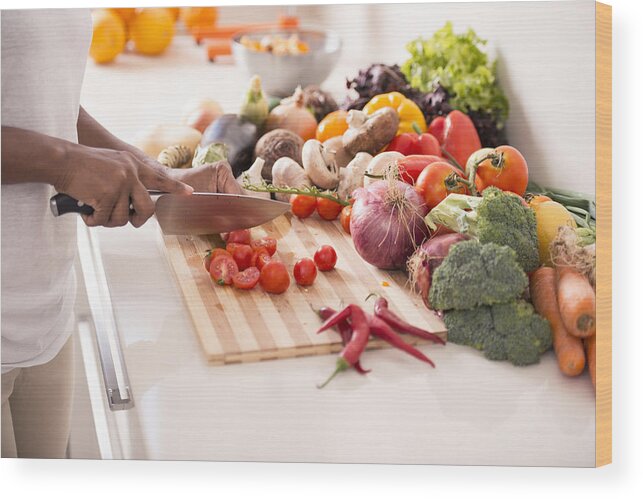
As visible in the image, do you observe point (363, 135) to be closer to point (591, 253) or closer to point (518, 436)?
point (591, 253)

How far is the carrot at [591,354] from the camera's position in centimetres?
117

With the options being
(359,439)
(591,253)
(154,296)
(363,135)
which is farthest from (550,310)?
(154,296)

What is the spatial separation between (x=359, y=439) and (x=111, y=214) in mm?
529

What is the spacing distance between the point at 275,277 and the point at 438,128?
1.62 ft

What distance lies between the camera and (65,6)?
1.25 meters

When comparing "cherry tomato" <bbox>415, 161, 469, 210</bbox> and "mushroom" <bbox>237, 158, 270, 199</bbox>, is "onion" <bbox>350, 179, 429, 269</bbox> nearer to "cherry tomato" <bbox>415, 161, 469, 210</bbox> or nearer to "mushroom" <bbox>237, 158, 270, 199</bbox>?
"cherry tomato" <bbox>415, 161, 469, 210</bbox>

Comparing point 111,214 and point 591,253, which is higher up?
point 111,214

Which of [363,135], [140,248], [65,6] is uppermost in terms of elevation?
[65,6]

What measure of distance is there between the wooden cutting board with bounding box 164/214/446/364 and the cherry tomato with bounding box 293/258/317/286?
0.5 inches

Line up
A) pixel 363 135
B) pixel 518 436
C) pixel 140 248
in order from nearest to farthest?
1. pixel 518 436
2. pixel 140 248
3. pixel 363 135

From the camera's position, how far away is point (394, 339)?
3.90 feet

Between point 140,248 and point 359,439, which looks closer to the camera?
point 359,439

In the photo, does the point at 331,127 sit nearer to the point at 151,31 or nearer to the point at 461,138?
the point at 461,138

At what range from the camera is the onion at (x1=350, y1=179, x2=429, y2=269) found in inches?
50.6
